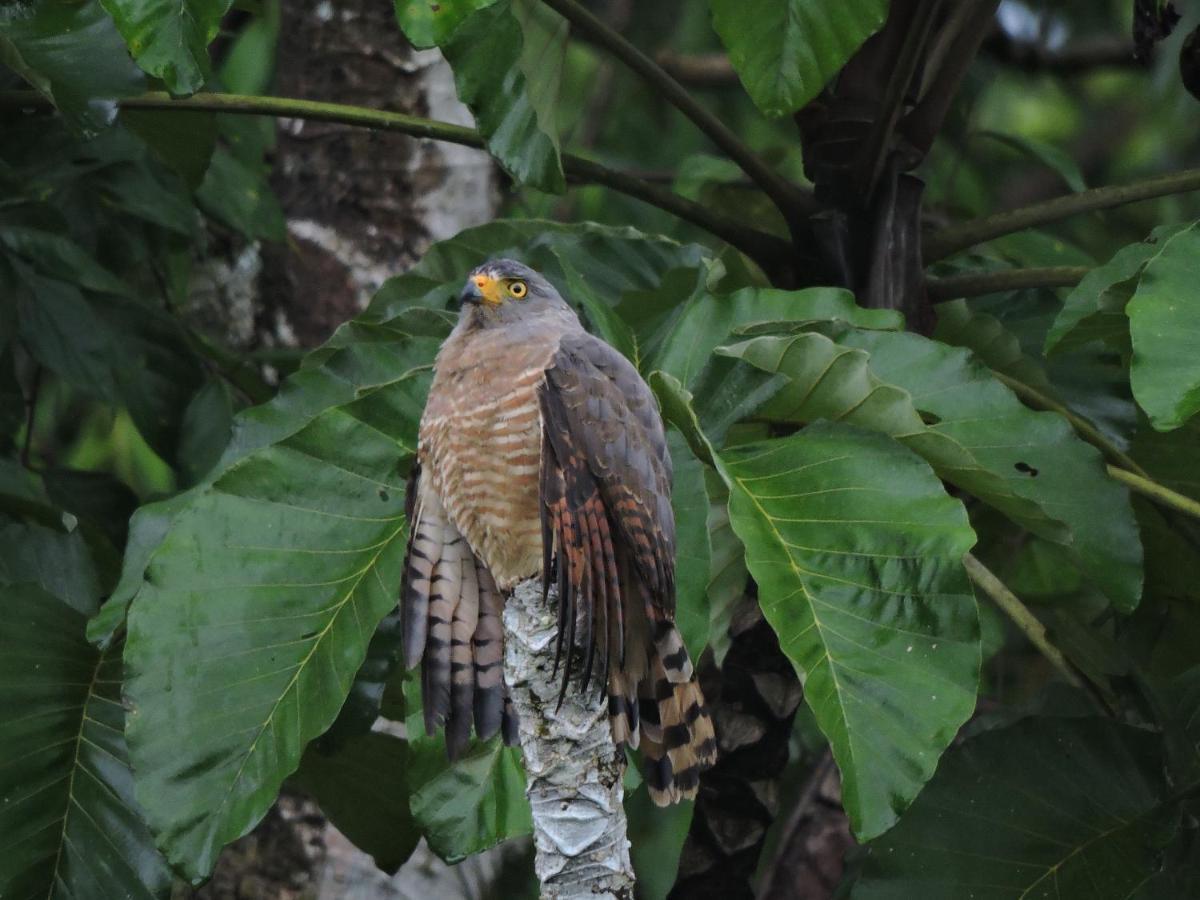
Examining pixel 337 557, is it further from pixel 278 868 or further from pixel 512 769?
pixel 278 868

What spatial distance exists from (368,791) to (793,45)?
133cm

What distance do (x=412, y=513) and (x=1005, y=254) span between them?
80.5 inches

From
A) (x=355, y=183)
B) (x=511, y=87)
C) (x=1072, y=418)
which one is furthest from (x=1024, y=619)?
(x=355, y=183)

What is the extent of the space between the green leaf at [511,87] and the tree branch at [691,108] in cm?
8

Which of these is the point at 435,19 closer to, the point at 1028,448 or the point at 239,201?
the point at 1028,448

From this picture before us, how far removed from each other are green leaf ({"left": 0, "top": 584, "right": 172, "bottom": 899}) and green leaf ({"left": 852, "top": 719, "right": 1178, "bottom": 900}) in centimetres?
106

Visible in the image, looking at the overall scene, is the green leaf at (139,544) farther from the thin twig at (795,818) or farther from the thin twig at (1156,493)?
the thin twig at (795,818)

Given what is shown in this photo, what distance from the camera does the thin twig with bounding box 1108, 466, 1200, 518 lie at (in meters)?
2.16

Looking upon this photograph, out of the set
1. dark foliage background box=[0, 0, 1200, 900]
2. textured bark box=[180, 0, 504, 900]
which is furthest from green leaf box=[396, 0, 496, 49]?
textured bark box=[180, 0, 504, 900]

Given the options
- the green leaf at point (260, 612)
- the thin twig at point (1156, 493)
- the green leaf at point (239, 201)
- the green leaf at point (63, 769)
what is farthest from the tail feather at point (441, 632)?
the green leaf at point (239, 201)

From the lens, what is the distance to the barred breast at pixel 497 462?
1.61 metres

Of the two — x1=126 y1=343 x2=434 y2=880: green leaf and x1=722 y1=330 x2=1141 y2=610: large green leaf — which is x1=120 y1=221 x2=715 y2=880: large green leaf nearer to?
x1=126 y1=343 x2=434 y2=880: green leaf

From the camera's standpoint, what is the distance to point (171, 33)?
6.18ft

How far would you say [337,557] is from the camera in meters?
2.01
